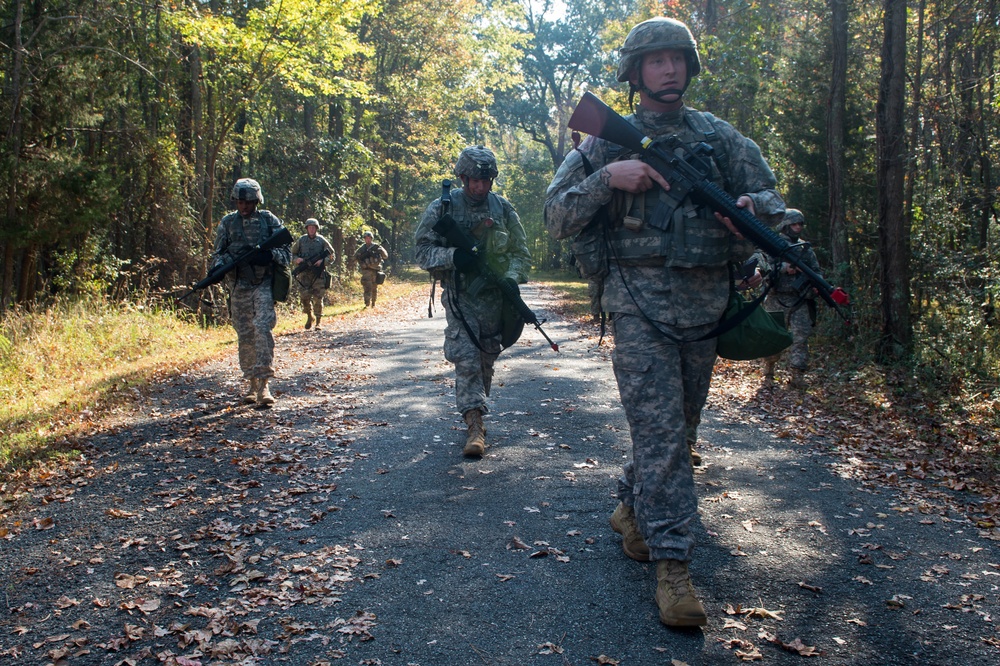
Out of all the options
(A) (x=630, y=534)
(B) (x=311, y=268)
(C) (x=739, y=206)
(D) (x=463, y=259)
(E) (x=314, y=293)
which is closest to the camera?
(C) (x=739, y=206)

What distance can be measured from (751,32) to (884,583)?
1654 centimetres

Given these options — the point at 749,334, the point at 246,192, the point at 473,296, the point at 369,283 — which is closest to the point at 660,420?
the point at 749,334

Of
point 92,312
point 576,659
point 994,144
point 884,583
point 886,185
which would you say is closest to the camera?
point 576,659

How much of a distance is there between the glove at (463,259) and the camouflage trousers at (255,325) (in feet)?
10.3

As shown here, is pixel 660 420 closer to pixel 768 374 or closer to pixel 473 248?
pixel 473 248

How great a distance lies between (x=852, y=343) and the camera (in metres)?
12.0

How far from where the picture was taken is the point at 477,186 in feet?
21.1

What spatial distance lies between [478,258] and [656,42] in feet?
9.66

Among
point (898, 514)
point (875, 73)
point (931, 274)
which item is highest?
point (875, 73)

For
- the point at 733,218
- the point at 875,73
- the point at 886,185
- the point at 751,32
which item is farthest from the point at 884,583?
the point at 751,32

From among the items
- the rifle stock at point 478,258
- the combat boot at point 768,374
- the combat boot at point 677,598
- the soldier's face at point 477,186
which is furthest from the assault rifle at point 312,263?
the combat boot at point 677,598

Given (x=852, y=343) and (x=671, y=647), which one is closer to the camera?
(x=671, y=647)

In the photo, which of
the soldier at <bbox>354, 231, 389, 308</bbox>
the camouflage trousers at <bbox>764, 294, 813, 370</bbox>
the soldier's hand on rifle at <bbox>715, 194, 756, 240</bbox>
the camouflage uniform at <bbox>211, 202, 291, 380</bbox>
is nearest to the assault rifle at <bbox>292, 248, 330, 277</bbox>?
the soldier at <bbox>354, 231, 389, 308</bbox>

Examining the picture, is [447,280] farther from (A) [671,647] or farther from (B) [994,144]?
(B) [994,144]
